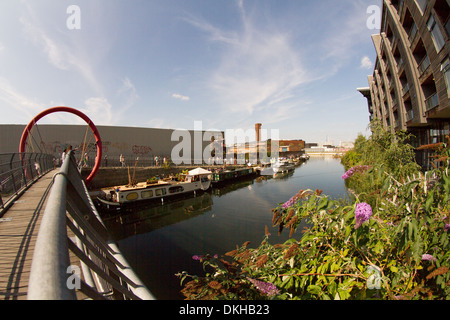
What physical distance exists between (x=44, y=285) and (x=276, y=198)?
21.9 meters

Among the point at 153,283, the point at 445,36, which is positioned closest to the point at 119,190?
the point at 153,283

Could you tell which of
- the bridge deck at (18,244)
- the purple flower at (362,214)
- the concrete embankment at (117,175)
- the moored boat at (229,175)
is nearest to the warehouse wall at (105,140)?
the concrete embankment at (117,175)

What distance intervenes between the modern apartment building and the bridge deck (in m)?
15.1

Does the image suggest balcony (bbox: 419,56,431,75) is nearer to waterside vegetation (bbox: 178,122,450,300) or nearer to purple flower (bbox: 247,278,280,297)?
waterside vegetation (bbox: 178,122,450,300)

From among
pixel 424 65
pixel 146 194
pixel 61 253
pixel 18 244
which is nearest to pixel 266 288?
pixel 61 253

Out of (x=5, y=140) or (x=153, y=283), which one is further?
(x=5, y=140)

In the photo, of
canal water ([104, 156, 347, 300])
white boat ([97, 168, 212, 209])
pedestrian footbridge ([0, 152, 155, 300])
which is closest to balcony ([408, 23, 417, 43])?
canal water ([104, 156, 347, 300])

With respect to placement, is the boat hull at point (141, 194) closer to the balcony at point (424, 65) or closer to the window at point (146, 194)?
the window at point (146, 194)

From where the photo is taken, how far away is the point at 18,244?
118 inches

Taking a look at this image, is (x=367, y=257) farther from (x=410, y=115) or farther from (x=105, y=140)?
(x=105, y=140)

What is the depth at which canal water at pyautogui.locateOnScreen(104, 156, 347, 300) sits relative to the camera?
8.98 m

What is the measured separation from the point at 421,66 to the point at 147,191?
22428 mm

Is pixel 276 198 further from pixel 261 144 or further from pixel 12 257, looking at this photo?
pixel 261 144
